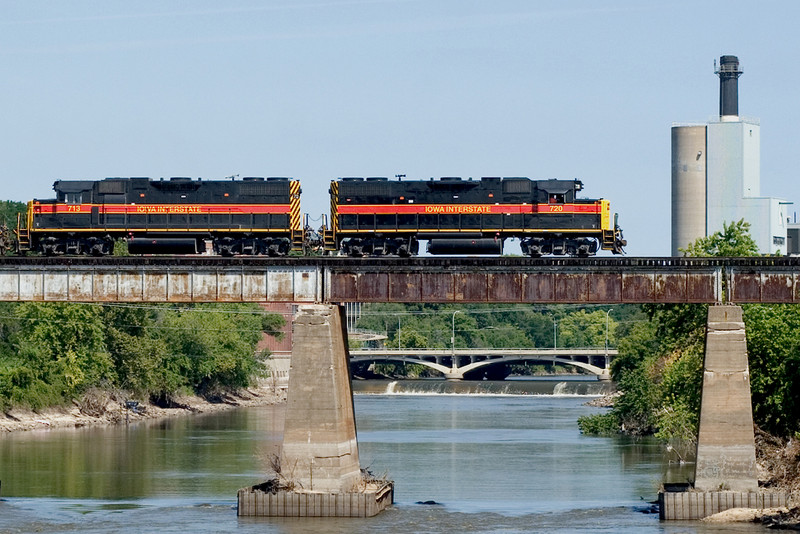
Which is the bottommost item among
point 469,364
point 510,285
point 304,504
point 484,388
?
point 484,388

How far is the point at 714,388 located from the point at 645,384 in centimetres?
3819

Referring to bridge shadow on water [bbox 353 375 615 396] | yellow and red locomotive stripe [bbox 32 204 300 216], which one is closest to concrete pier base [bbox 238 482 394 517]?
yellow and red locomotive stripe [bbox 32 204 300 216]

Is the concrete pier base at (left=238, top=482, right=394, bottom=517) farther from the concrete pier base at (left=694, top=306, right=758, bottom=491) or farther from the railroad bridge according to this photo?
the concrete pier base at (left=694, top=306, right=758, bottom=491)

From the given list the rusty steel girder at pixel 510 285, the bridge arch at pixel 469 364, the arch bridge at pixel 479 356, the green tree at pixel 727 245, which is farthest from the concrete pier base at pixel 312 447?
the bridge arch at pixel 469 364

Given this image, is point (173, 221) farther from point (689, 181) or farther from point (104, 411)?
point (689, 181)

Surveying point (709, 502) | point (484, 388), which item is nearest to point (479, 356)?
point (484, 388)

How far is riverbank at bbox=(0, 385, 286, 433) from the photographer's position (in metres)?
97.8

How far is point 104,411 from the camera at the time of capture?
4235 inches

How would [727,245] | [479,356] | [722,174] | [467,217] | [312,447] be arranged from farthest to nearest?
[479,356], [722,174], [727,245], [467,217], [312,447]

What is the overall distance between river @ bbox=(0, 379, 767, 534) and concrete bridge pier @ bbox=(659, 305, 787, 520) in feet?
4.31

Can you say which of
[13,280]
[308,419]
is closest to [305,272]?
[308,419]

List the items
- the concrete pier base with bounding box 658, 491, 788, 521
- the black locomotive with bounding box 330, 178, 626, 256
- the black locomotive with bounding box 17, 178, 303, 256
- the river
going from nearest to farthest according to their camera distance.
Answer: the concrete pier base with bounding box 658, 491, 788, 521 < the river < the black locomotive with bounding box 330, 178, 626, 256 < the black locomotive with bounding box 17, 178, 303, 256

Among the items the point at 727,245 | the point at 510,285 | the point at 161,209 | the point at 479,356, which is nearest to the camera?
the point at 510,285

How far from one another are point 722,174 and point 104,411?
333 ft
